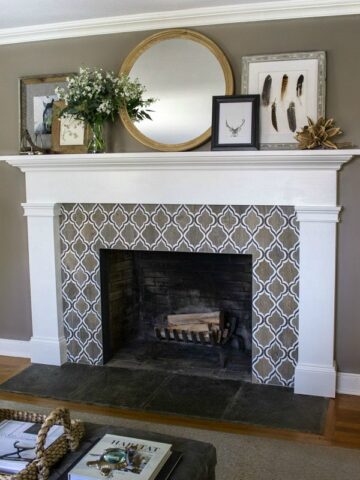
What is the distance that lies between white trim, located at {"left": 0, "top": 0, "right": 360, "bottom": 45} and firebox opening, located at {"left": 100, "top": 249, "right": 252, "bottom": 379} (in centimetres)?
149

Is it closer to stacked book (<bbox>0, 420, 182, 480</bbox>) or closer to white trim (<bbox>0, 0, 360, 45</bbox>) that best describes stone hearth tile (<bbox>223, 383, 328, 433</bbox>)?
stacked book (<bbox>0, 420, 182, 480</bbox>)

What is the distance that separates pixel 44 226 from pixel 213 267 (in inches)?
48.6

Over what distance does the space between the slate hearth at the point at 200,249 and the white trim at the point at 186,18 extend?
1128 millimetres

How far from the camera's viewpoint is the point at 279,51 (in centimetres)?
309

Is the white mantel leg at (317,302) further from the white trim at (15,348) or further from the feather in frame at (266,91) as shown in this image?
the white trim at (15,348)

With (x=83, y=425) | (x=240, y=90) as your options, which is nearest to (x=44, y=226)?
(x=240, y=90)

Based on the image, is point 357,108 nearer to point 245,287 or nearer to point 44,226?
point 245,287

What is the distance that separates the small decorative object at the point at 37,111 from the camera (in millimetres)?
3545

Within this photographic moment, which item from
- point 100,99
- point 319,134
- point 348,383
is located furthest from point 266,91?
point 348,383

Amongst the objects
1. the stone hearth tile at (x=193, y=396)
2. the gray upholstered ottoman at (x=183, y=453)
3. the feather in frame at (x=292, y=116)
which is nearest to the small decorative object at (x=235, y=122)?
the feather in frame at (x=292, y=116)

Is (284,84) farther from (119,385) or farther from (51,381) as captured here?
(51,381)

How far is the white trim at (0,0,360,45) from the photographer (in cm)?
296

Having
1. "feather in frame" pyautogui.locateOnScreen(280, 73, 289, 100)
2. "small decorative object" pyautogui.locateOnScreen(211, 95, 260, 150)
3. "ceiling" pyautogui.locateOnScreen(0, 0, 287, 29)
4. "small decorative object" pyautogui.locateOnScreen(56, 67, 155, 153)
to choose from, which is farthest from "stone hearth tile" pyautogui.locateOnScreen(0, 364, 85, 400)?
"ceiling" pyautogui.locateOnScreen(0, 0, 287, 29)

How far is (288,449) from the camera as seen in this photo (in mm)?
2533
